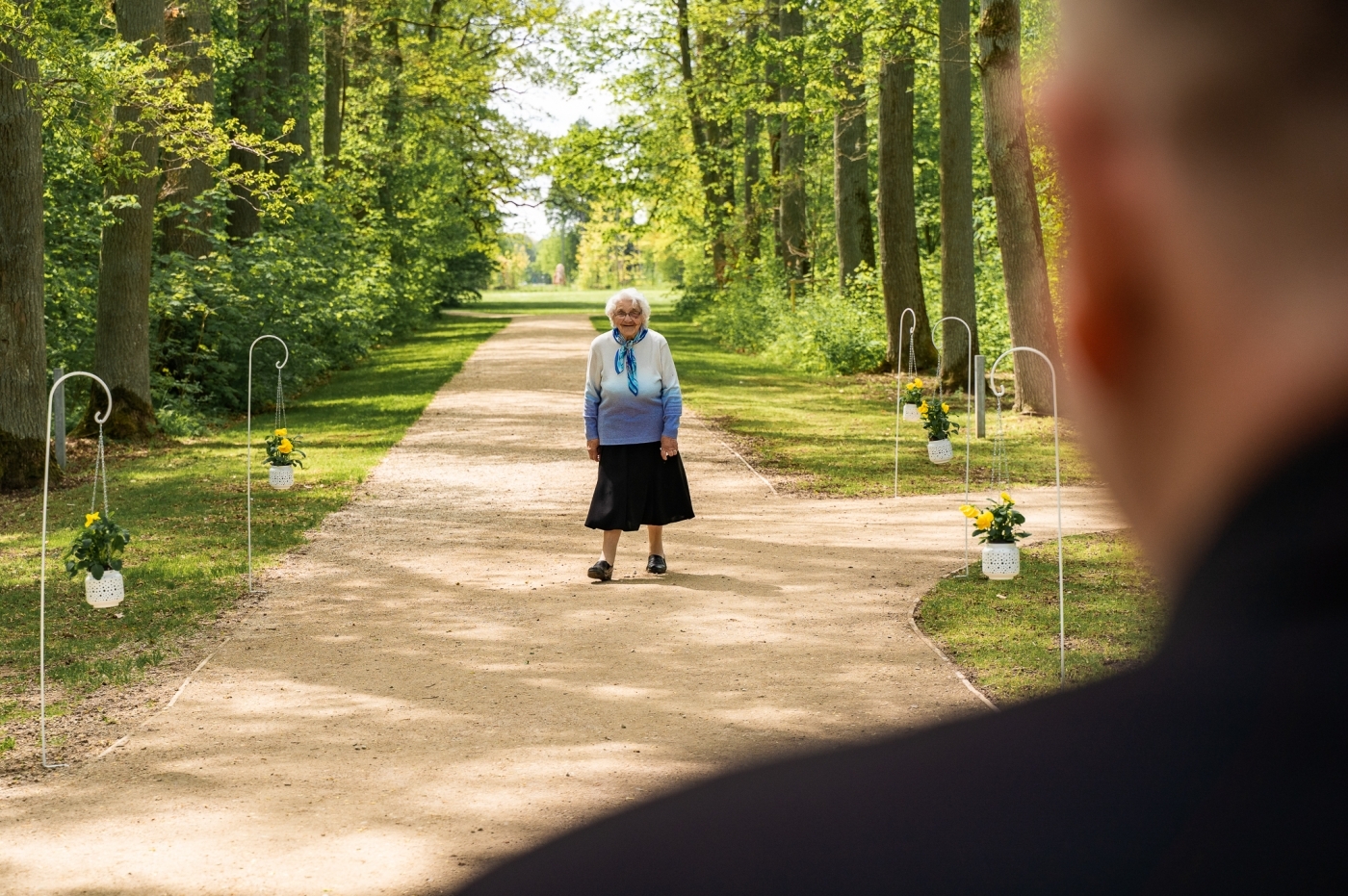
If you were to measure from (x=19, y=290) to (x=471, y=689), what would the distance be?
890cm

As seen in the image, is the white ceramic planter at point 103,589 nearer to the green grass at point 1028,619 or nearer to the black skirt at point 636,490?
the black skirt at point 636,490

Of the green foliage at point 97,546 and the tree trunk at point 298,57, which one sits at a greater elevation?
the tree trunk at point 298,57

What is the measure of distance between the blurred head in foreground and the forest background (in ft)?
0.16

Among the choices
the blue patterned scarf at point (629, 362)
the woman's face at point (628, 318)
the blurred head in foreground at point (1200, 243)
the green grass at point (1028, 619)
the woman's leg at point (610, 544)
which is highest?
the woman's face at point (628, 318)

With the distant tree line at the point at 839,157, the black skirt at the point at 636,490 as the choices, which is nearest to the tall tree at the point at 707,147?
the distant tree line at the point at 839,157

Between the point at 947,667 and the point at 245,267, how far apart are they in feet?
54.0

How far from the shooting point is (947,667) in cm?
739

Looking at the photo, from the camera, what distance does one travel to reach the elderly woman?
976cm

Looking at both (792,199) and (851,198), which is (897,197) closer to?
(851,198)

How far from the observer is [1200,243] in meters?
0.41

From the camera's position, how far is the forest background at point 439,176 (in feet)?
45.2

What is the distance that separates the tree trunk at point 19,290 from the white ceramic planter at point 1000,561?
9321 mm

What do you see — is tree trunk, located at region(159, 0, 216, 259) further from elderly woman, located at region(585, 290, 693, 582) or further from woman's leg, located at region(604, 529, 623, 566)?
woman's leg, located at region(604, 529, 623, 566)

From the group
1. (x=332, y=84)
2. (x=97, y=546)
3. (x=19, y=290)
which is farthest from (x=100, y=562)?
(x=332, y=84)
